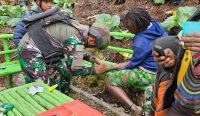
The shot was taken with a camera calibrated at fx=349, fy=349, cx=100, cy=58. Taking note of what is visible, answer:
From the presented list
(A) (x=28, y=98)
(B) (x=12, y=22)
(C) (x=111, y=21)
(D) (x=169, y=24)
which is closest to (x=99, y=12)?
(C) (x=111, y=21)

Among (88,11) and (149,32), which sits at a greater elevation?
(149,32)

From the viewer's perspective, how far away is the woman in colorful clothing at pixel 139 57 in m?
3.53

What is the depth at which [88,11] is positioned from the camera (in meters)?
8.18

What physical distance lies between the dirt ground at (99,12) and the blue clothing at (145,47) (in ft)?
2.16

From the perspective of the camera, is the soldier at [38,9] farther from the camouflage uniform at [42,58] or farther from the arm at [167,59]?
the arm at [167,59]

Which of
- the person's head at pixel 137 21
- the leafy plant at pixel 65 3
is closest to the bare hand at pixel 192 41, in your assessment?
the person's head at pixel 137 21

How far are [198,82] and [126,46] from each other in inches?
164

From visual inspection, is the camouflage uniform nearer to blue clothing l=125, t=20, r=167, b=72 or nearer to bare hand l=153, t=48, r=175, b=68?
blue clothing l=125, t=20, r=167, b=72

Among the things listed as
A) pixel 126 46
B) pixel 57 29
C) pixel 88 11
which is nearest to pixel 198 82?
pixel 57 29

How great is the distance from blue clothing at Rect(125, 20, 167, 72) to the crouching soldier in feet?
1.01

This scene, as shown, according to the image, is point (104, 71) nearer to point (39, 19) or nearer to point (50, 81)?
point (50, 81)

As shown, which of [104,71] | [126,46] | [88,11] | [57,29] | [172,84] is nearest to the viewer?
[172,84]

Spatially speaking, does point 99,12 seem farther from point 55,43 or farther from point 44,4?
point 55,43

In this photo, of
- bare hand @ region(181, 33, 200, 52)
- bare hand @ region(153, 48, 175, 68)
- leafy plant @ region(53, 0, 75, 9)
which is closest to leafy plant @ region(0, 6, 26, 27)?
leafy plant @ region(53, 0, 75, 9)
